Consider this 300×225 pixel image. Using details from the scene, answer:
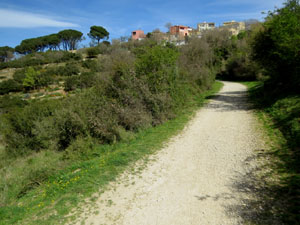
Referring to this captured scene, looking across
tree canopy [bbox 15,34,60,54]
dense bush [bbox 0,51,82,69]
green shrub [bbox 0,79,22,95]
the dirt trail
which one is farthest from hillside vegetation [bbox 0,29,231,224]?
tree canopy [bbox 15,34,60,54]

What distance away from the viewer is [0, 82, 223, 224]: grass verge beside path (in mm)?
3854

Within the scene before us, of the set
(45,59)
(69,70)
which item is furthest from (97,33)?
(69,70)

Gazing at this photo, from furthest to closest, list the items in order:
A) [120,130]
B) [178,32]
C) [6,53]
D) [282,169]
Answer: [178,32]
[6,53]
[120,130]
[282,169]

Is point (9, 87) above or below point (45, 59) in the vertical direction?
below

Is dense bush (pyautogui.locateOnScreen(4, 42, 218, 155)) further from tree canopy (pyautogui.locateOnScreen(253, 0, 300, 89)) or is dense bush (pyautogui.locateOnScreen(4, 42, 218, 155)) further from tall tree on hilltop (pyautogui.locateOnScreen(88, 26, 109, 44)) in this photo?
tall tree on hilltop (pyautogui.locateOnScreen(88, 26, 109, 44))

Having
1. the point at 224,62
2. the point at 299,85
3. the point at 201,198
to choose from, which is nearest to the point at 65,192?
the point at 201,198

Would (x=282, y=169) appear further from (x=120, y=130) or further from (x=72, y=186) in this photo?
(x=120, y=130)

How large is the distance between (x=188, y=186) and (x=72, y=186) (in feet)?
9.18

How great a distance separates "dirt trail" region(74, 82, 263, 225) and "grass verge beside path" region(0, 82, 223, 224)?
45 centimetres

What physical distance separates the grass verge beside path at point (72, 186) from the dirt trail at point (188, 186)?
0.45 metres

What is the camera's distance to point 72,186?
4.70m

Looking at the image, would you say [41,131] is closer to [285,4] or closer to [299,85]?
[299,85]

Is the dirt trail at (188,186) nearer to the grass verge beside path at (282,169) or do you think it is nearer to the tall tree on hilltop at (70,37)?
the grass verge beside path at (282,169)

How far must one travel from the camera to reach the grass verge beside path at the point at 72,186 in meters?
3.85
